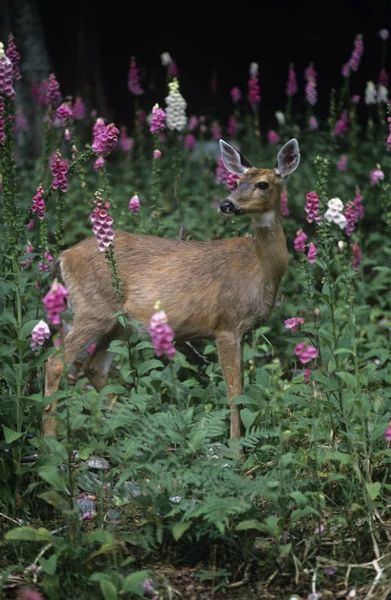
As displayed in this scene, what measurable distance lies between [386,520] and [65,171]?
2362 millimetres

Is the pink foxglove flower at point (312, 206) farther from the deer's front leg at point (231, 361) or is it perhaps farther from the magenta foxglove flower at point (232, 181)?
the magenta foxglove flower at point (232, 181)

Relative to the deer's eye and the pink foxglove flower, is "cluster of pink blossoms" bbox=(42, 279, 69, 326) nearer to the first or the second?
the pink foxglove flower

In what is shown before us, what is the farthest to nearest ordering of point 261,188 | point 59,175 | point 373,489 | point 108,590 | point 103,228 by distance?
point 261,188
point 59,175
point 103,228
point 373,489
point 108,590

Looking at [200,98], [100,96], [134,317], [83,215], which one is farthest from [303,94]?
[134,317]

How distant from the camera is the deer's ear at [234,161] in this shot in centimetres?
612

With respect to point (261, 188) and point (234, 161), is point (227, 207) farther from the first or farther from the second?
point (234, 161)

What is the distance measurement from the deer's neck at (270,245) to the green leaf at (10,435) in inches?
78.5

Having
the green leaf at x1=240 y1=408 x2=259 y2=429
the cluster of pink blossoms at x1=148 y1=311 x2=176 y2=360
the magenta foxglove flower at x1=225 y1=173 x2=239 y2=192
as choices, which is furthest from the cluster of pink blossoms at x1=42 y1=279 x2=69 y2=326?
the magenta foxglove flower at x1=225 y1=173 x2=239 y2=192

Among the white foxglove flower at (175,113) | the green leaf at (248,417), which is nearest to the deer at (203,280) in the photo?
the green leaf at (248,417)

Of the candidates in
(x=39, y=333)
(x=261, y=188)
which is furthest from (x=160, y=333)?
(x=261, y=188)

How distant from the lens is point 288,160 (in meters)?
5.98

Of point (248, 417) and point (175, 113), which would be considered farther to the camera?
point (175, 113)

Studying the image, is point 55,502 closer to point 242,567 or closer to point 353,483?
point 242,567

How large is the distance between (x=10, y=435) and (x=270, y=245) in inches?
83.2
